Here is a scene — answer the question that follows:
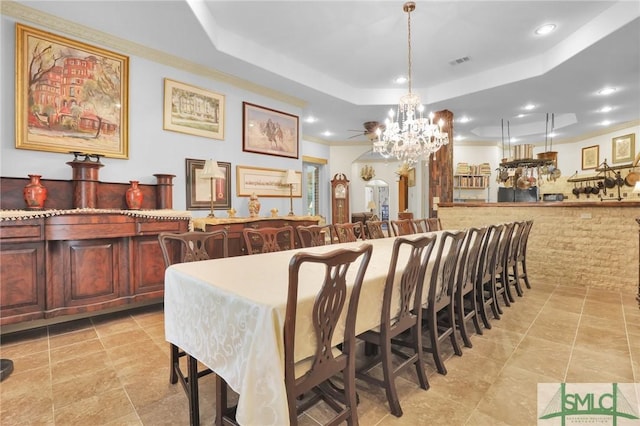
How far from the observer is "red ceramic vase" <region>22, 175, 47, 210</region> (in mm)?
2586

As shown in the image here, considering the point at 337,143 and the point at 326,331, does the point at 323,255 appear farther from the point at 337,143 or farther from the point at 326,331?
the point at 337,143

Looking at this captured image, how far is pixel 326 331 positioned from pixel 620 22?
445 centimetres

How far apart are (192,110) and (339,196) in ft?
16.3

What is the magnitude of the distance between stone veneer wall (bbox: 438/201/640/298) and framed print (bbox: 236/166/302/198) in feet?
12.2

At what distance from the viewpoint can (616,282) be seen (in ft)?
12.8

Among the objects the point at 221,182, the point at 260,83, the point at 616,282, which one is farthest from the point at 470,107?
the point at 221,182

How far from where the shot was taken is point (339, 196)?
8.22 meters

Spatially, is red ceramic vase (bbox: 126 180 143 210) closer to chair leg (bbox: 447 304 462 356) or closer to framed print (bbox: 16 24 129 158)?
framed print (bbox: 16 24 129 158)

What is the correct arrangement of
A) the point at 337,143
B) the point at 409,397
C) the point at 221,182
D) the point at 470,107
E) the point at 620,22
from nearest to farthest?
the point at 409,397
the point at 620,22
the point at 221,182
the point at 470,107
the point at 337,143

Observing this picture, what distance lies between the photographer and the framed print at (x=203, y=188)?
386 cm

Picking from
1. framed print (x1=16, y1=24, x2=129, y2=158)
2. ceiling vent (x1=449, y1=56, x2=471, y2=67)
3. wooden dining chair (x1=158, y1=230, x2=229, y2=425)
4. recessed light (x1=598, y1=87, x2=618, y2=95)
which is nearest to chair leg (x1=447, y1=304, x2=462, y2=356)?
wooden dining chair (x1=158, y1=230, x2=229, y2=425)

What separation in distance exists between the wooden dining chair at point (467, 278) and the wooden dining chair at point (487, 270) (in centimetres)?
9

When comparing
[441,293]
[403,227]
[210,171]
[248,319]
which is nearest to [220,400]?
[248,319]

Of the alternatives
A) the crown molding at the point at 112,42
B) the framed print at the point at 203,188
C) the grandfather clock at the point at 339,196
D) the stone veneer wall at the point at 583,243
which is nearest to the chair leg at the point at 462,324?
the stone veneer wall at the point at 583,243
